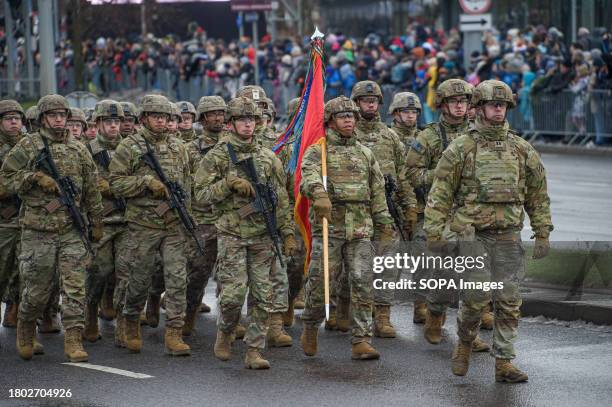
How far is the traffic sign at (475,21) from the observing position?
27406 millimetres

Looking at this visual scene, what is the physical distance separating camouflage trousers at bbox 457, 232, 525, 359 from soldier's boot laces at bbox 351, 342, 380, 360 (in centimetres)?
97

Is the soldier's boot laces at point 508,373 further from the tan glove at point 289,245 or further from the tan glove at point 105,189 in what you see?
the tan glove at point 105,189

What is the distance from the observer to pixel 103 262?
13.4 m

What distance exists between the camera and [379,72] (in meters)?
31.4

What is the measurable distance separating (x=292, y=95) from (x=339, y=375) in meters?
21.9

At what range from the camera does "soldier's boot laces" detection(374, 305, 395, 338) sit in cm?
1266

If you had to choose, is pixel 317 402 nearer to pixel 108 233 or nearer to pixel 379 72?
pixel 108 233

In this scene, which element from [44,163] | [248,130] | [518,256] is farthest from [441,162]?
[44,163]

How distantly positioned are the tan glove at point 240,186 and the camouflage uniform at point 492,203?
4.99 ft

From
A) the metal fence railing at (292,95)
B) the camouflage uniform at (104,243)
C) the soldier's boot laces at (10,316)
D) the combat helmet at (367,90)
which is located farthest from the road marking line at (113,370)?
the metal fence railing at (292,95)

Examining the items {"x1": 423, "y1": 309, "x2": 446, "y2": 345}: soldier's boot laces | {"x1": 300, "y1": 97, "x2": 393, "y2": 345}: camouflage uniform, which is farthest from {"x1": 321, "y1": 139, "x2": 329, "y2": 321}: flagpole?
{"x1": 423, "y1": 309, "x2": 446, "y2": 345}: soldier's boot laces

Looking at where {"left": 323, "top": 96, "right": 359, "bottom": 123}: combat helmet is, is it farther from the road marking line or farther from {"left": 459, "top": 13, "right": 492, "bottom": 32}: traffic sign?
{"left": 459, "top": 13, "right": 492, "bottom": 32}: traffic sign

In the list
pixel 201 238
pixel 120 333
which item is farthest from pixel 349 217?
pixel 120 333

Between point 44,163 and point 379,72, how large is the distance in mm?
19919
